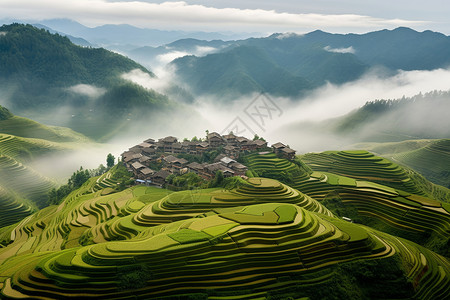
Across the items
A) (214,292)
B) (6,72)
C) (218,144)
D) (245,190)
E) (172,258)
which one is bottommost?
(214,292)

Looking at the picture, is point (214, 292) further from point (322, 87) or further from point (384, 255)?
point (322, 87)

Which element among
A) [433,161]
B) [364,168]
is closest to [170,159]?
[364,168]

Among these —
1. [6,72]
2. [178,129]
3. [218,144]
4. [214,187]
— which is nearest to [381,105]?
[178,129]

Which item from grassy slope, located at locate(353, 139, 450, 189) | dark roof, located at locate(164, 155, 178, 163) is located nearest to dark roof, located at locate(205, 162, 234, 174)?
dark roof, located at locate(164, 155, 178, 163)

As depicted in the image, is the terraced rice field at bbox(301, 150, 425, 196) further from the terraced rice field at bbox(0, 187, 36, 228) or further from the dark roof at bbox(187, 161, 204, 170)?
the terraced rice field at bbox(0, 187, 36, 228)

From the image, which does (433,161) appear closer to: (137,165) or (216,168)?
(216,168)

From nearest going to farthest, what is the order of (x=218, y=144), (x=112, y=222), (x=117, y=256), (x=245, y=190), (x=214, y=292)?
(x=214, y=292), (x=117, y=256), (x=112, y=222), (x=245, y=190), (x=218, y=144)
